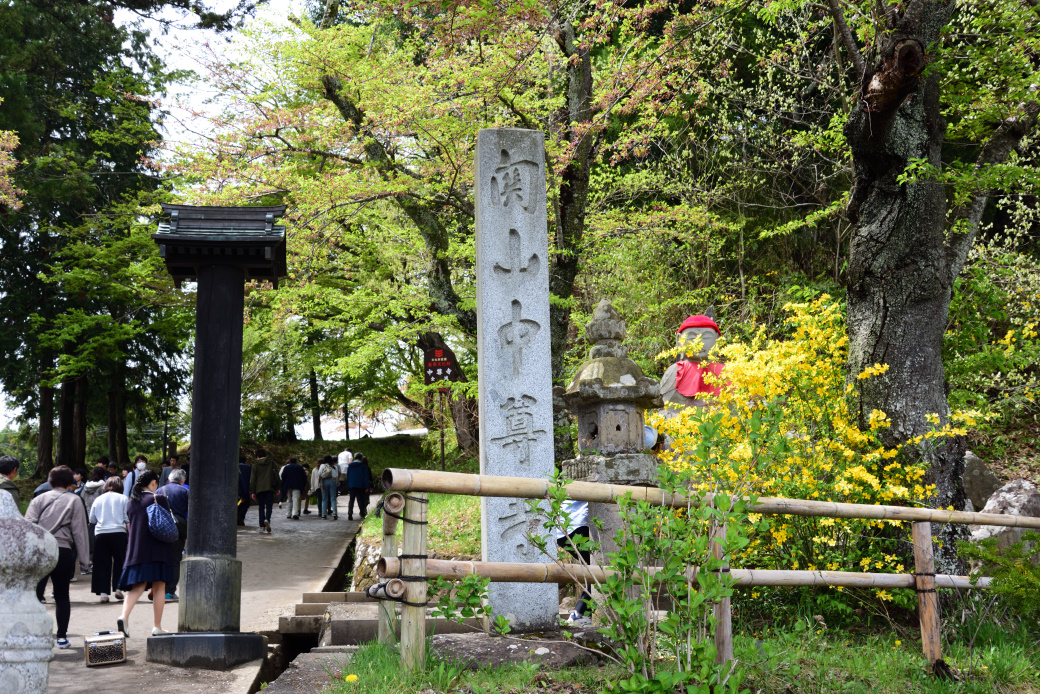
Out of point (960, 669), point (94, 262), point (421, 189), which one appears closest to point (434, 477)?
point (960, 669)

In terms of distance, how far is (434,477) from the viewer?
3.70m

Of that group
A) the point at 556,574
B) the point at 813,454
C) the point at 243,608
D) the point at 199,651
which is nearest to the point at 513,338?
the point at 813,454

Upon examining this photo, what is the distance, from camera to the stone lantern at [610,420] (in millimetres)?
6004

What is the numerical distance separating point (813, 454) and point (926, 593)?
1.27m

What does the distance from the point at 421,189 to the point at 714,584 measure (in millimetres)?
9737

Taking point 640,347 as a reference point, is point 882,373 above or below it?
below

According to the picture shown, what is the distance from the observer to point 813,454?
5750 mm

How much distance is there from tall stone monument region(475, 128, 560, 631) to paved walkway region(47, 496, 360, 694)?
2241 millimetres

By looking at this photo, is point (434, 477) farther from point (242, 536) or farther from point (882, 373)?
point (242, 536)

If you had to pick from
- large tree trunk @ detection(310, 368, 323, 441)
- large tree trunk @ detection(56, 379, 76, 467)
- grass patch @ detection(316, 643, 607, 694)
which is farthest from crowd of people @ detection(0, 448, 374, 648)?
large tree trunk @ detection(310, 368, 323, 441)

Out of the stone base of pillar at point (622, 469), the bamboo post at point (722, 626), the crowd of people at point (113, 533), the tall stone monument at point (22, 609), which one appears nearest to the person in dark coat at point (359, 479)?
the crowd of people at point (113, 533)

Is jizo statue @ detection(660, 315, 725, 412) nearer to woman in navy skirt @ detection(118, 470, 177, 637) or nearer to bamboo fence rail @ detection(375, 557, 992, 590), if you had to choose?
bamboo fence rail @ detection(375, 557, 992, 590)

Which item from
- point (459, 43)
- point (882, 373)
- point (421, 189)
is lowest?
point (882, 373)

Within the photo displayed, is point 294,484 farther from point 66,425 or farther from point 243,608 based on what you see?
point 243,608
